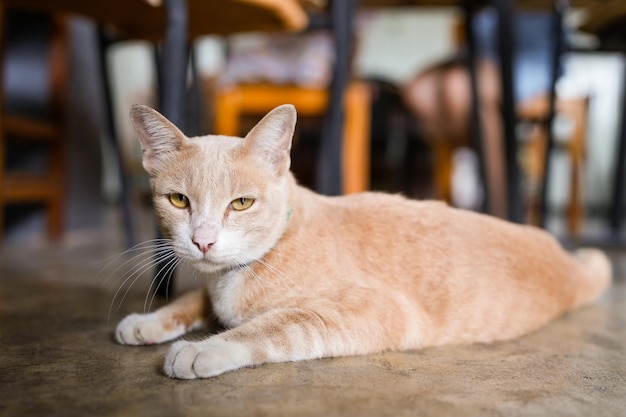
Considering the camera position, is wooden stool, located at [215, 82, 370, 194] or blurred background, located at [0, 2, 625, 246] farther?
wooden stool, located at [215, 82, 370, 194]

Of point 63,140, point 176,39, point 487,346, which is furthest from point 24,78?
point 487,346

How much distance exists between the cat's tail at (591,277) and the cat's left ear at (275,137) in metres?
0.84

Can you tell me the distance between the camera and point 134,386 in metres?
0.79

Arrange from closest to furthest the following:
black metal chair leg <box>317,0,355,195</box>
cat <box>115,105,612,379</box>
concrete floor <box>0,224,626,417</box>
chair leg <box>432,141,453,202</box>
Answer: concrete floor <box>0,224,626,417</box> → cat <box>115,105,612,379</box> → black metal chair leg <box>317,0,355,195</box> → chair leg <box>432,141,453,202</box>

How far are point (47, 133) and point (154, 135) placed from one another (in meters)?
1.84

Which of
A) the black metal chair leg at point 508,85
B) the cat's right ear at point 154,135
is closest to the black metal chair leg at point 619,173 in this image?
the black metal chair leg at point 508,85

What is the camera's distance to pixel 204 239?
902mm

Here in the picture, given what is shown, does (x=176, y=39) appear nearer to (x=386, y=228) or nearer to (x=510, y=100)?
(x=386, y=228)

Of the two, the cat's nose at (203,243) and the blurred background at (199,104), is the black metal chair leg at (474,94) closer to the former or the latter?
the blurred background at (199,104)

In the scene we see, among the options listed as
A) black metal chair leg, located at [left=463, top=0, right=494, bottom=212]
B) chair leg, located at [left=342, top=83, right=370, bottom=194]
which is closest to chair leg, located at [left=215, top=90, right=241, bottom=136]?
chair leg, located at [left=342, top=83, right=370, bottom=194]

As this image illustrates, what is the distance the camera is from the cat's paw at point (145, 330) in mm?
1017

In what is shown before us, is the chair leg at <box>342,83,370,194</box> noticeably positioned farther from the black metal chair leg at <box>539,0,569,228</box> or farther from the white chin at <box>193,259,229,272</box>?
the white chin at <box>193,259,229,272</box>

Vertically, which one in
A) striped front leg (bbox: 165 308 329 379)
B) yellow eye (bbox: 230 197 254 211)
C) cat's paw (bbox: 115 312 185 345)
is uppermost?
yellow eye (bbox: 230 197 254 211)

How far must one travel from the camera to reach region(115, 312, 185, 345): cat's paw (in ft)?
3.34
